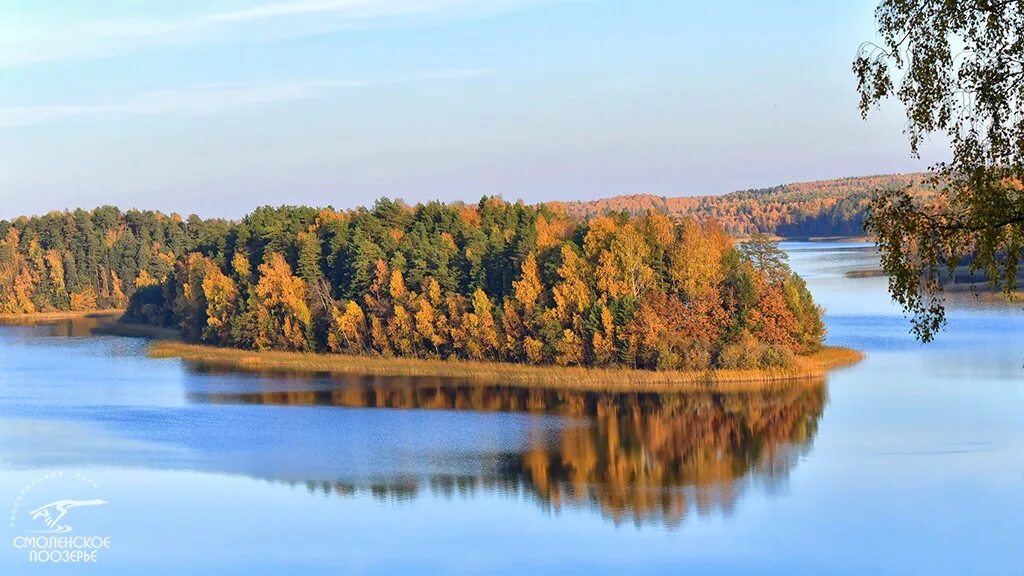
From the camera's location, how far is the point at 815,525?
2564 centimetres

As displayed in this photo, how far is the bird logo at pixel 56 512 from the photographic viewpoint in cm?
2684

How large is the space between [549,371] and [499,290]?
652cm

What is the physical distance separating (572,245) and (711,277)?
5.66 meters

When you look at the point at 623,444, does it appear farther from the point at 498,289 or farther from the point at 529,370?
the point at 498,289

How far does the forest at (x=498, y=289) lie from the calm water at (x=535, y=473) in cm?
365

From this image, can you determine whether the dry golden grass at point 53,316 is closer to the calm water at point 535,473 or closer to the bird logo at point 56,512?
the calm water at point 535,473

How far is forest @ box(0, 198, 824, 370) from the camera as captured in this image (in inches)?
1854

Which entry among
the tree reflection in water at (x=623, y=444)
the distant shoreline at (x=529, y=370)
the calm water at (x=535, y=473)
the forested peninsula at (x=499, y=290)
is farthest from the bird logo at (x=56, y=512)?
the forested peninsula at (x=499, y=290)

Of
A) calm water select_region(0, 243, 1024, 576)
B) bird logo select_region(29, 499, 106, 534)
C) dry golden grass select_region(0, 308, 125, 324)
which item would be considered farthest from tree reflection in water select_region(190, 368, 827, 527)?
dry golden grass select_region(0, 308, 125, 324)

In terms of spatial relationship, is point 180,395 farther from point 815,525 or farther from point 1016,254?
point 1016,254

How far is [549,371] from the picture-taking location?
48469 mm

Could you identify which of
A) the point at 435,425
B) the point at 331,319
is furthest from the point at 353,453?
the point at 331,319

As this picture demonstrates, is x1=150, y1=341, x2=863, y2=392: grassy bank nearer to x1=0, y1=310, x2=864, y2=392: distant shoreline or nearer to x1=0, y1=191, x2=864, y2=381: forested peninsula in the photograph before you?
x1=0, y1=310, x2=864, y2=392: distant shoreline

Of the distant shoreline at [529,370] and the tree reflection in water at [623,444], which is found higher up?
the distant shoreline at [529,370]
